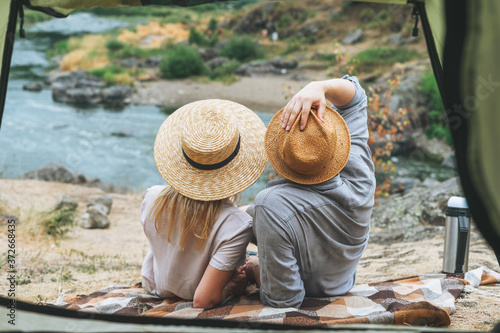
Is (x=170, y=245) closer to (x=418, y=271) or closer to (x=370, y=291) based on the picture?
(x=370, y=291)

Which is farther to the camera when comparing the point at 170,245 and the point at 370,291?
the point at 370,291

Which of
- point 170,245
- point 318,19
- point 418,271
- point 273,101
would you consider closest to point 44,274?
point 170,245

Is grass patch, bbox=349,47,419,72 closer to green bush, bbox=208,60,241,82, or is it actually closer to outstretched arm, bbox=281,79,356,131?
green bush, bbox=208,60,241,82

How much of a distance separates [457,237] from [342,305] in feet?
3.32

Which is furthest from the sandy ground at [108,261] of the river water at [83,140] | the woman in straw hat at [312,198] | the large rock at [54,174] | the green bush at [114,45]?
the green bush at [114,45]

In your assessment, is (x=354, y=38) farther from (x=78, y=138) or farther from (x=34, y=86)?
(x=34, y=86)

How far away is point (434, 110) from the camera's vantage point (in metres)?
11.4

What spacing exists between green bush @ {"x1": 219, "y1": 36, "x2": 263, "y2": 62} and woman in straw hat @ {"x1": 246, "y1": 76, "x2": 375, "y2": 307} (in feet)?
59.9

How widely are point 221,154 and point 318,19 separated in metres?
20.9

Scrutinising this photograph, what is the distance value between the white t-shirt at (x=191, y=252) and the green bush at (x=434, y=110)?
981cm

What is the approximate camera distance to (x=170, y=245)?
6.19 ft

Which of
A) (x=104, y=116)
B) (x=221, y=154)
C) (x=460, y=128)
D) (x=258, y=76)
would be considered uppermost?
(x=460, y=128)

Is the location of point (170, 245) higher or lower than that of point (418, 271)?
higher

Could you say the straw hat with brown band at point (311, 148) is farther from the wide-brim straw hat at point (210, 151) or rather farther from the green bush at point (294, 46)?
the green bush at point (294, 46)
